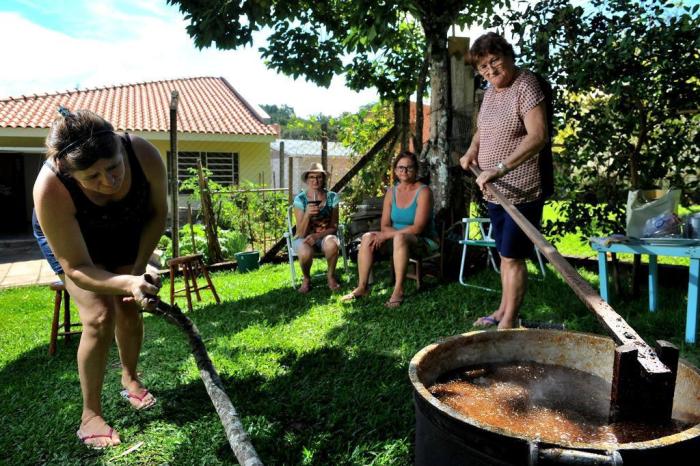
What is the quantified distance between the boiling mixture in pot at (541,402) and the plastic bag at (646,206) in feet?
8.16

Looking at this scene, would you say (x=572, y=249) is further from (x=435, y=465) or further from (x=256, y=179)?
(x=256, y=179)

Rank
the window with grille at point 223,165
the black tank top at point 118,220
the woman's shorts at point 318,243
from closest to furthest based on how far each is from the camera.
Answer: the black tank top at point 118,220, the woman's shorts at point 318,243, the window with grille at point 223,165

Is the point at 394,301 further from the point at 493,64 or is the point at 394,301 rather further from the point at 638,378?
the point at 638,378

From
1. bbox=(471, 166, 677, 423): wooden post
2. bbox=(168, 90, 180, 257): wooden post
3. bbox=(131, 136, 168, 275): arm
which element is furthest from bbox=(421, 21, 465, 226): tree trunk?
bbox=(471, 166, 677, 423): wooden post

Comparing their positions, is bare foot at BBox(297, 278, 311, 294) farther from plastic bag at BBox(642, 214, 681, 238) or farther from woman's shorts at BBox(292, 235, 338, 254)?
plastic bag at BBox(642, 214, 681, 238)

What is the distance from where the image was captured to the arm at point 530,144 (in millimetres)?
2771

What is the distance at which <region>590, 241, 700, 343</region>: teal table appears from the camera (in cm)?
308

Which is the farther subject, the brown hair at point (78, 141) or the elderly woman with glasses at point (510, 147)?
the elderly woman with glasses at point (510, 147)

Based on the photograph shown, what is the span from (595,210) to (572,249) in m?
2.02

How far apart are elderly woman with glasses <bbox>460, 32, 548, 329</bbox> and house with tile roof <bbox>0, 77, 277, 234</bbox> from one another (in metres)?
10.3

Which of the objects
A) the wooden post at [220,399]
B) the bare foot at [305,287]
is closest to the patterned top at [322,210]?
the bare foot at [305,287]

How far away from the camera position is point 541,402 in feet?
5.41

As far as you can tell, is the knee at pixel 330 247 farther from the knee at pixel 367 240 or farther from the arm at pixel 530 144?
the arm at pixel 530 144

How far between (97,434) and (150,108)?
14.3 meters
